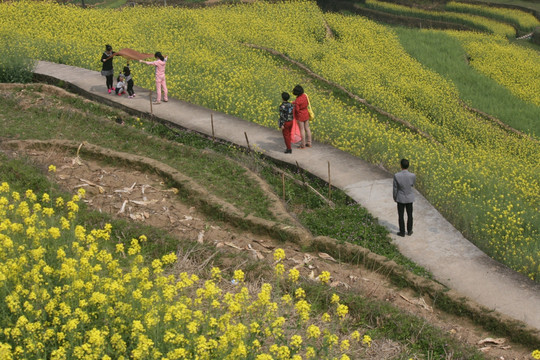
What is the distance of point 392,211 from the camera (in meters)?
10.6

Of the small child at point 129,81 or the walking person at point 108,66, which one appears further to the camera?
the small child at point 129,81

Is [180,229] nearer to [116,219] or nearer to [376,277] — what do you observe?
[116,219]

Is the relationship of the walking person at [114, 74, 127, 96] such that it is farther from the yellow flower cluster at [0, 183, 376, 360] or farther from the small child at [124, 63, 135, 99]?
the yellow flower cluster at [0, 183, 376, 360]

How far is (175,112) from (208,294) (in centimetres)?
1006

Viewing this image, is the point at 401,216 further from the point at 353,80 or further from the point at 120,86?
the point at 353,80

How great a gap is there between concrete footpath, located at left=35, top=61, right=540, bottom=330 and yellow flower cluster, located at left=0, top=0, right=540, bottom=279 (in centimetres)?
91

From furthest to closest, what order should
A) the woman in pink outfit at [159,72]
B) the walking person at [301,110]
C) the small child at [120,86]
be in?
1. the small child at [120,86]
2. the woman in pink outfit at [159,72]
3. the walking person at [301,110]

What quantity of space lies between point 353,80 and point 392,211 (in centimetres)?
1409

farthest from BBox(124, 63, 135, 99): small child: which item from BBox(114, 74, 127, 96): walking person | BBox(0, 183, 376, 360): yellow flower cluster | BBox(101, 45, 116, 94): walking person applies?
BBox(0, 183, 376, 360): yellow flower cluster

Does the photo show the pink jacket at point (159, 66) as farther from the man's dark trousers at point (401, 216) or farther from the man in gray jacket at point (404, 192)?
the man's dark trousers at point (401, 216)

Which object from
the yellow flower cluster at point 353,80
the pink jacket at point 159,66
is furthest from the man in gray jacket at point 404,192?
the pink jacket at point 159,66

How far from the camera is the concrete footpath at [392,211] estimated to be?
330 inches

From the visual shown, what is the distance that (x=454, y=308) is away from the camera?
7.91 m

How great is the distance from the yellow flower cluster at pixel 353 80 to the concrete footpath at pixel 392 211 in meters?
0.91
